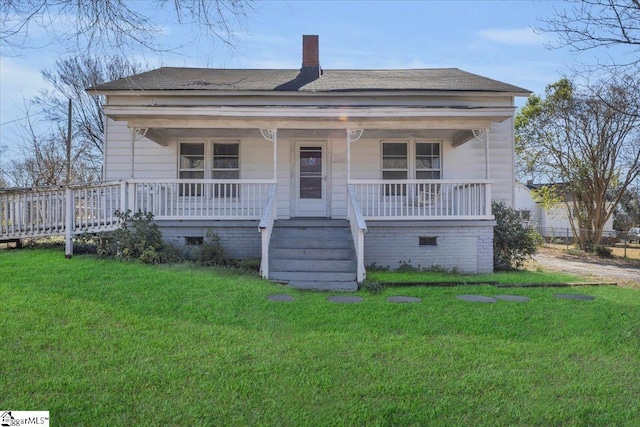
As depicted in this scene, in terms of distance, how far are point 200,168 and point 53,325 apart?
6857 millimetres

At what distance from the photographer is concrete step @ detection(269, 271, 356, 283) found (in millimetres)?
7031

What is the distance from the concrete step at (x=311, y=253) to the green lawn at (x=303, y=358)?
69.9 inches

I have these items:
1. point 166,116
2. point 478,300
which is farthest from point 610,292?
point 166,116

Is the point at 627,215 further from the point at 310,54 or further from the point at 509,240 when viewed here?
the point at 310,54

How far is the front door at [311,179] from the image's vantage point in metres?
10.7

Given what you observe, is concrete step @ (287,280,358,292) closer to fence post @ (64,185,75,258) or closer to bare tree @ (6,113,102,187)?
fence post @ (64,185,75,258)

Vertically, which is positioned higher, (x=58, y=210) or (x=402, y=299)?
(x=58, y=210)

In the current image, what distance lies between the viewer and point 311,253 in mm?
7812

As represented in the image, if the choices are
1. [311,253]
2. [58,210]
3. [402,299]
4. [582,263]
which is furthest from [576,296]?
[58,210]

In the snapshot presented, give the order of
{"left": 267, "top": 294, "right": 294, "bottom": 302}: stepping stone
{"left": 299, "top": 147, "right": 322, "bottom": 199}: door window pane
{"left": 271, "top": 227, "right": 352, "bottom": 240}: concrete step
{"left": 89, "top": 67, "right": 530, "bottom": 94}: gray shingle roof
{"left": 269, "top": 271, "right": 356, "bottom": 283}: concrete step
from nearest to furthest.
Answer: {"left": 267, "top": 294, "right": 294, "bottom": 302}: stepping stone < {"left": 269, "top": 271, "right": 356, "bottom": 283}: concrete step < {"left": 271, "top": 227, "right": 352, "bottom": 240}: concrete step < {"left": 299, "top": 147, "right": 322, "bottom": 199}: door window pane < {"left": 89, "top": 67, "right": 530, "bottom": 94}: gray shingle roof

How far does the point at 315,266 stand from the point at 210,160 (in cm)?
494

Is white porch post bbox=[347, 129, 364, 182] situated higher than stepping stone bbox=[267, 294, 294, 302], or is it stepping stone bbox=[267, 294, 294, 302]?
white porch post bbox=[347, 129, 364, 182]

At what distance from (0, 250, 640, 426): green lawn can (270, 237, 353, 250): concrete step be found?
2.09 m

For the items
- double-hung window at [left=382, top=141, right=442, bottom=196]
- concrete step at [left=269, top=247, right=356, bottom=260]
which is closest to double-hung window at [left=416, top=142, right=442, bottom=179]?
double-hung window at [left=382, top=141, right=442, bottom=196]
